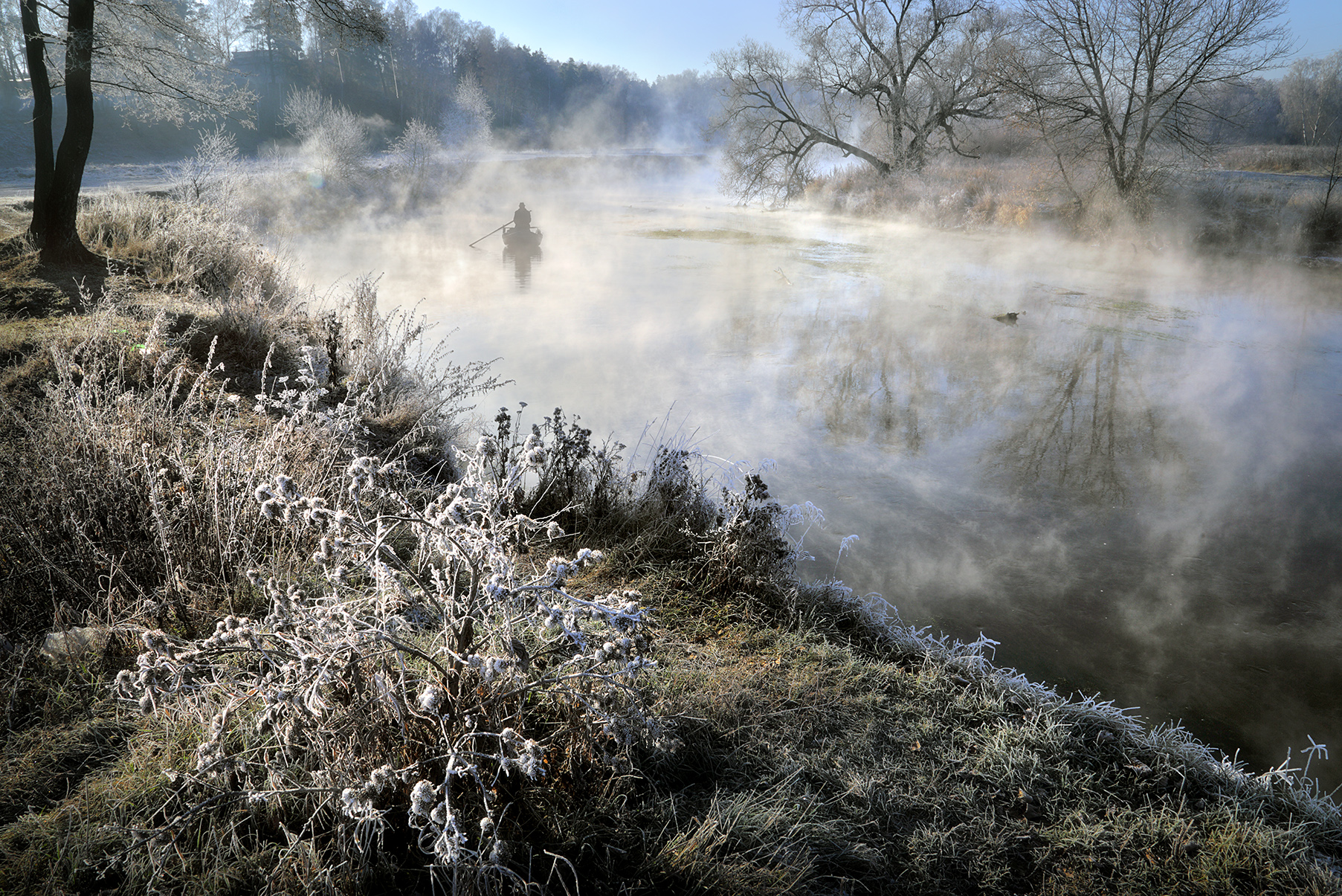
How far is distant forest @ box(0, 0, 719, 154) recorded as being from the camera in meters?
37.5

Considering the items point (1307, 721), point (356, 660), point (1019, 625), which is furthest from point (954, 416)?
point (356, 660)

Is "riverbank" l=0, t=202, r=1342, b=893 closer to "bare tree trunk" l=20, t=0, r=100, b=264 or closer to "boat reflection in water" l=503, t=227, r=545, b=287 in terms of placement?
"bare tree trunk" l=20, t=0, r=100, b=264

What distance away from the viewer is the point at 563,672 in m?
2.68

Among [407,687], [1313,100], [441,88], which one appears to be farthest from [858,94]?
[441,88]

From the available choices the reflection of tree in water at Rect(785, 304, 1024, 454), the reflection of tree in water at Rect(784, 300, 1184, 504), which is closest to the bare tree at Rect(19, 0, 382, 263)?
the reflection of tree in water at Rect(785, 304, 1024, 454)

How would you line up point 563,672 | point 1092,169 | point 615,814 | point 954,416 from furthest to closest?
point 1092,169
point 954,416
point 563,672
point 615,814

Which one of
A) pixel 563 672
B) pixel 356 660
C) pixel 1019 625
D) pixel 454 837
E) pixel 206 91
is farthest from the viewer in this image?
pixel 206 91

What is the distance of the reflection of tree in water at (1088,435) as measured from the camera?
619 cm

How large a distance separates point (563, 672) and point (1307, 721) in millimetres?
3836

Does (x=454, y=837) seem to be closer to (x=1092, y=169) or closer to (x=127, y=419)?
(x=127, y=419)

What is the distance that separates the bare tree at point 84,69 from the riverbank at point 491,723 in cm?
653

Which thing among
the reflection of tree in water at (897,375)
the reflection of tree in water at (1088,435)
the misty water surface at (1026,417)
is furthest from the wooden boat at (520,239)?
the reflection of tree in water at (1088,435)

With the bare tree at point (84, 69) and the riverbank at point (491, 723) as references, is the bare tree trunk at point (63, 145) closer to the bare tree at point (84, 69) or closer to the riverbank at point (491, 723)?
the bare tree at point (84, 69)

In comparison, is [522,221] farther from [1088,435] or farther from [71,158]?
[1088,435]
